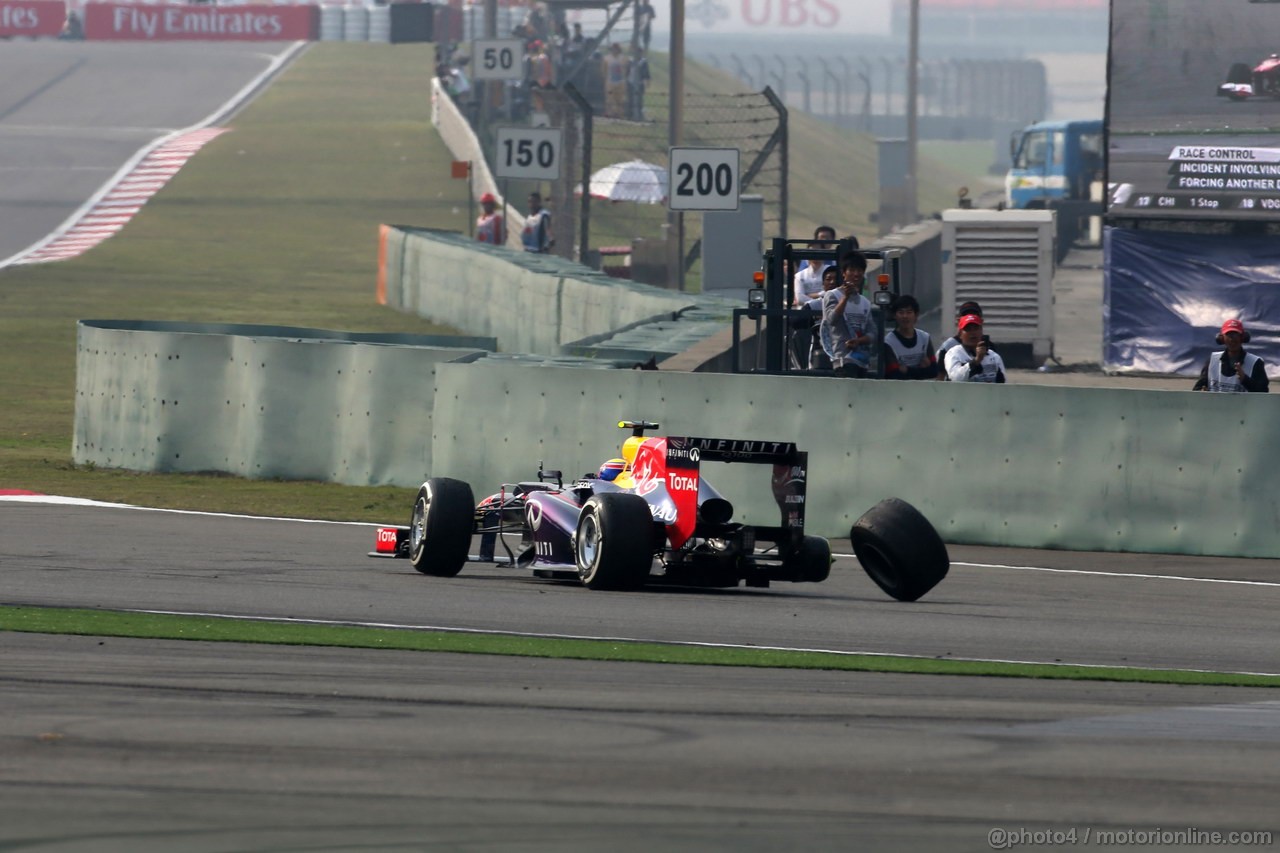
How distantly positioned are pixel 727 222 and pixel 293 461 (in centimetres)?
1160

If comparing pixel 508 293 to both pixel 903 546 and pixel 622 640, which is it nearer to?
pixel 903 546

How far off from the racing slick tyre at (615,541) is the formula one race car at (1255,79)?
1443cm

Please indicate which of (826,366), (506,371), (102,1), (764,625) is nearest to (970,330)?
(826,366)

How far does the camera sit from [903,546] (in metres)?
11.9

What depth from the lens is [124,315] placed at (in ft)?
105

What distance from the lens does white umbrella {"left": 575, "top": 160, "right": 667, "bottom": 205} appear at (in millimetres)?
37344

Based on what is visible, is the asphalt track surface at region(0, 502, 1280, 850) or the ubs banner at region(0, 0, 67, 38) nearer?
the asphalt track surface at region(0, 502, 1280, 850)

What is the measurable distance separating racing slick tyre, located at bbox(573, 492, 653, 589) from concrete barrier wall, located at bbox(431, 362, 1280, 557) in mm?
3949

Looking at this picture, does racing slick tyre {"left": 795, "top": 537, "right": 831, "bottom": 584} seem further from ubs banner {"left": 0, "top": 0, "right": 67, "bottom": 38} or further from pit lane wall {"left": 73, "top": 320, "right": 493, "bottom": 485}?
ubs banner {"left": 0, "top": 0, "right": 67, "bottom": 38}

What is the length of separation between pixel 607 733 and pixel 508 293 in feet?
67.9

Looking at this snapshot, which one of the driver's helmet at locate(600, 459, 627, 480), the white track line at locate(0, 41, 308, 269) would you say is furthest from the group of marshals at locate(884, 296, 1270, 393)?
the white track line at locate(0, 41, 308, 269)

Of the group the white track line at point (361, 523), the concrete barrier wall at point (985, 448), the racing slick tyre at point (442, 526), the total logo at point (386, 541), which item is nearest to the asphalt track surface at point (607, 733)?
the racing slick tyre at point (442, 526)

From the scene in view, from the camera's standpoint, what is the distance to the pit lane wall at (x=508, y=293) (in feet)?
81.1

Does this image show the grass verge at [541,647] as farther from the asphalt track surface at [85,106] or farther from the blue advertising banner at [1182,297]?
the asphalt track surface at [85,106]
